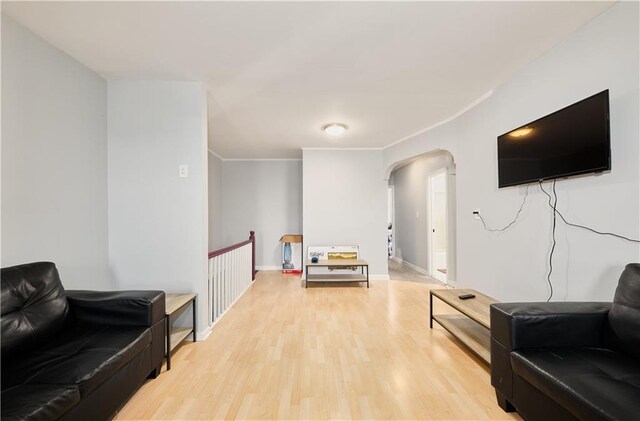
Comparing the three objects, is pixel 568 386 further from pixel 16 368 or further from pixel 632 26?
pixel 16 368

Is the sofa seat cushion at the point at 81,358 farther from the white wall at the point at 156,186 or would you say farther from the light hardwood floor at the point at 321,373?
the white wall at the point at 156,186

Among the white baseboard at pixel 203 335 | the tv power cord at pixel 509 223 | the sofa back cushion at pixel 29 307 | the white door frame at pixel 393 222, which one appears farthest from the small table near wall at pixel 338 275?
the sofa back cushion at pixel 29 307

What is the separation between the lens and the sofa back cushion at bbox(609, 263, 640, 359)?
1.31 metres

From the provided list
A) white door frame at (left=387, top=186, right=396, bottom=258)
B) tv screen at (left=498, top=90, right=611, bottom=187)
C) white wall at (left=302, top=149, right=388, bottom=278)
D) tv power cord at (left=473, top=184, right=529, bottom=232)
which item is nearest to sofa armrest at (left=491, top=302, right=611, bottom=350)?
tv screen at (left=498, top=90, right=611, bottom=187)

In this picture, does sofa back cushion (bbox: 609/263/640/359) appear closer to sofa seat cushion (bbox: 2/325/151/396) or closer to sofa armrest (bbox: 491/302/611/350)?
sofa armrest (bbox: 491/302/611/350)

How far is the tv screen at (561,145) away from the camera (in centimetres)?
165

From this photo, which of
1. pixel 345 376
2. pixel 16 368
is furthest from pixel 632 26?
pixel 16 368

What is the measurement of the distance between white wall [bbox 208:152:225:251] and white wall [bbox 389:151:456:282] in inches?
161

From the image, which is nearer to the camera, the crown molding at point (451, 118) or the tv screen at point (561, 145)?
the tv screen at point (561, 145)

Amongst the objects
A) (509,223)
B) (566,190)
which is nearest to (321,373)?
(509,223)

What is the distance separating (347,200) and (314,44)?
327 cm

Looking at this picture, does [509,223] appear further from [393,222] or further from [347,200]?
[393,222]

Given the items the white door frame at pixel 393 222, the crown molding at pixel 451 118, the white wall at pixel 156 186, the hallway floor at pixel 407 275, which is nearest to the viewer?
the white wall at pixel 156 186

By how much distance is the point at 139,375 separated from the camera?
167cm
